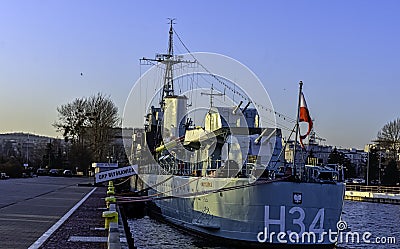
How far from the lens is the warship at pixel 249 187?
2481cm

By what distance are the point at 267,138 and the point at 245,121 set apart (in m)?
2.47

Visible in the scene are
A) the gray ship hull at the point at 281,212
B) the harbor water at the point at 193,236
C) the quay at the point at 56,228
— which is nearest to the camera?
the quay at the point at 56,228

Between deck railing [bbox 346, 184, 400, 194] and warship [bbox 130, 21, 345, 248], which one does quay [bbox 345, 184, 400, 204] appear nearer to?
deck railing [bbox 346, 184, 400, 194]

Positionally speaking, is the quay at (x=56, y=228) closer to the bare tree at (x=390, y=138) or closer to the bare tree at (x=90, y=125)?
the bare tree at (x=90, y=125)

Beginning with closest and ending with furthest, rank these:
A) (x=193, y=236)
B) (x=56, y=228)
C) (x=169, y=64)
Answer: (x=56, y=228)
(x=193, y=236)
(x=169, y=64)

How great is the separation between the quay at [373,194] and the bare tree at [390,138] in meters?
18.1

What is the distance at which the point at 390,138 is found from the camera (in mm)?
110125

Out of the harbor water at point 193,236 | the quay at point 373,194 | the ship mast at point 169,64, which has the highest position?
the ship mast at point 169,64

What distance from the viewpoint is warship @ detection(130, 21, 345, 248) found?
2481cm

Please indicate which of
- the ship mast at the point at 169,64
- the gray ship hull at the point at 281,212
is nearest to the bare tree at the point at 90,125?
the ship mast at the point at 169,64

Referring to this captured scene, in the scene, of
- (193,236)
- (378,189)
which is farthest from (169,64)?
(378,189)

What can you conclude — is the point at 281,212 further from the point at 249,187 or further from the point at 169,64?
the point at 169,64

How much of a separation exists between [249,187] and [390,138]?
90652 millimetres

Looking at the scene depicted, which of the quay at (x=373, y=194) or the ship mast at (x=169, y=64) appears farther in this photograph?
the quay at (x=373, y=194)
